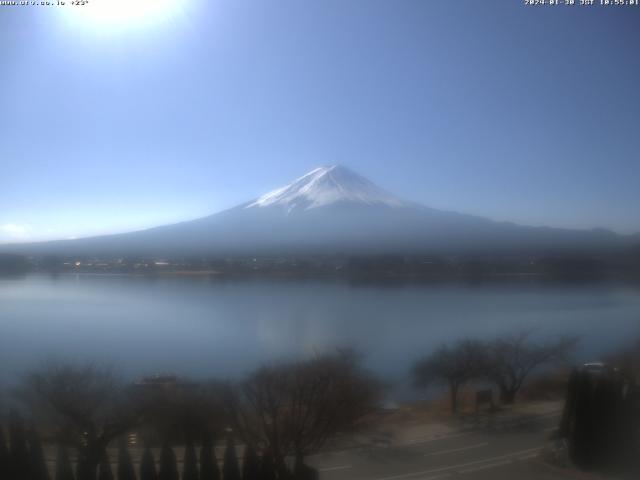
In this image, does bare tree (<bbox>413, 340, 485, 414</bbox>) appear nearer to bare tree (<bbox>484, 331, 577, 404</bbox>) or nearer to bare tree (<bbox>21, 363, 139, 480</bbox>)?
bare tree (<bbox>484, 331, 577, 404</bbox>)

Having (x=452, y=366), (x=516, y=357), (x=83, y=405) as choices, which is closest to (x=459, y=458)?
(x=452, y=366)

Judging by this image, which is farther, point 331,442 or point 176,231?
point 176,231

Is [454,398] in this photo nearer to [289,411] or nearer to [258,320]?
[289,411]

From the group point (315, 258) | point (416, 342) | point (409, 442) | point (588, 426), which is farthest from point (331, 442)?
point (588, 426)

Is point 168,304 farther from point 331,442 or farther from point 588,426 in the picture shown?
point 588,426

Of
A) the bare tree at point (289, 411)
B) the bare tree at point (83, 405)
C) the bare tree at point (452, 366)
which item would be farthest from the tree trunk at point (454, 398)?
the bare tree at point (83, 405)

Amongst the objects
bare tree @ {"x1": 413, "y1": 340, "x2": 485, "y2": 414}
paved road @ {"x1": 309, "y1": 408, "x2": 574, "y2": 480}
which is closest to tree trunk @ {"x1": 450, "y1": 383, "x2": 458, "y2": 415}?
bare tree @ {"x1": 413, "y1": 340, "x2": 485, "y2": 414}
